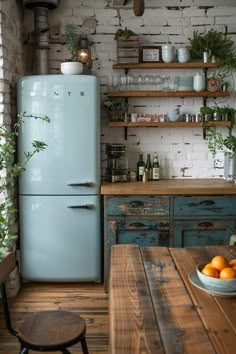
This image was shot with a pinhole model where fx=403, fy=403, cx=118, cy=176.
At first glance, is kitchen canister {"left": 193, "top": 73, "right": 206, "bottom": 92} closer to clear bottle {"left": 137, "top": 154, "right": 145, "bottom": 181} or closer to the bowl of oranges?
clear bottle {"left": 137, "top": 154, "right": 145, "bottom": 181}

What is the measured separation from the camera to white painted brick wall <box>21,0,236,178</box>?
12.5ft

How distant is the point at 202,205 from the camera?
3.33 m

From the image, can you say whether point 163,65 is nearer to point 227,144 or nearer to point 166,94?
point 166,94

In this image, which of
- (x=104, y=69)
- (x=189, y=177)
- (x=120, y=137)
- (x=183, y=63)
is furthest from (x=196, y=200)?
(x=104, y=69)

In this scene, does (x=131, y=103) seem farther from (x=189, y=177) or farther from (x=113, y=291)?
(x=113, y=291)

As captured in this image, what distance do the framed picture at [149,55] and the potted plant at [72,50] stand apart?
616 mm

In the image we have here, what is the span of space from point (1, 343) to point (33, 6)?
2.76 m

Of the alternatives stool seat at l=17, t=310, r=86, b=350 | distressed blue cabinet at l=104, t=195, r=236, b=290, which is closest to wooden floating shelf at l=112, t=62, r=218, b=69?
distressed blue cabinet at l=104, t=195, r=236, b=290

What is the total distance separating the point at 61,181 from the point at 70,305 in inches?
38.9

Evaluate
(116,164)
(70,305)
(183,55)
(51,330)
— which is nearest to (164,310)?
(51,330)

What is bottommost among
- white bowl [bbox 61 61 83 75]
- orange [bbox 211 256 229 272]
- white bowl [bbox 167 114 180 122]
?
orange [bbox 211 256 229 272]

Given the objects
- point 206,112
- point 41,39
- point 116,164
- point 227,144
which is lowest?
point 116,164

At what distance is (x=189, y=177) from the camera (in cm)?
397

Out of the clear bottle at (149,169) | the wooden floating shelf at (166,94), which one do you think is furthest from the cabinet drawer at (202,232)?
the wooden floating shelf at (166,94)
